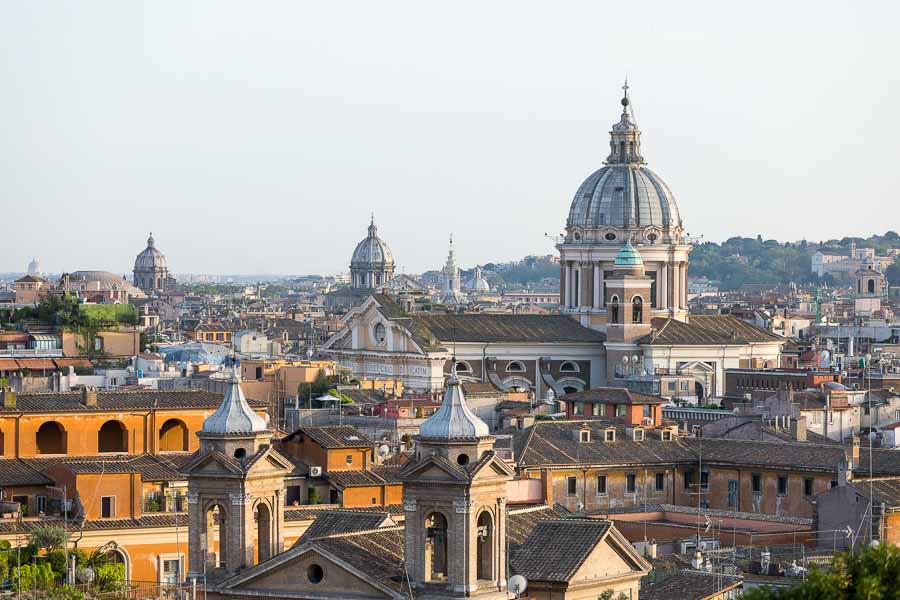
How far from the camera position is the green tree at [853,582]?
26.1 m

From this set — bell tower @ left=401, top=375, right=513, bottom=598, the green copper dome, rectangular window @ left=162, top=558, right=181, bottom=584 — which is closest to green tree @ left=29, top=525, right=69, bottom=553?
rectangular window @ left=162, top=558, right=181, bottom=584

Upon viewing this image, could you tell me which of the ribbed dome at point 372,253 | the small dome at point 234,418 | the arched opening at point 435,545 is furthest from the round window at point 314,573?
the ribbed dome at point 372,253

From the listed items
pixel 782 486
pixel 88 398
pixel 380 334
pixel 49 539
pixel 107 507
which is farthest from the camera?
pixel 380 334

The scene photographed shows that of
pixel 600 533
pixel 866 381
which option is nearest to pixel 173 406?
pixel 600 533

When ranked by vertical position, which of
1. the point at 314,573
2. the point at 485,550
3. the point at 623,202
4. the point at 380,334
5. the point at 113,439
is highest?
the point at 623,202

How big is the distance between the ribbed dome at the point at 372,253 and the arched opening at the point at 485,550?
455 ft

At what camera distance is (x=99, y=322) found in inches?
3391

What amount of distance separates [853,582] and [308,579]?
668cm

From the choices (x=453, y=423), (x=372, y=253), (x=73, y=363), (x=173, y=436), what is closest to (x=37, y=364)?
(x=73, y=363)

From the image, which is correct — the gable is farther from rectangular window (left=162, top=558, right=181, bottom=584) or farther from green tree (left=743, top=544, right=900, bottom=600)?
rectangular window (left=162, top=558, right=181, bottom=584)

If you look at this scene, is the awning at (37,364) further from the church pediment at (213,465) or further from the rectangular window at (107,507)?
the church pediment at (213,465)

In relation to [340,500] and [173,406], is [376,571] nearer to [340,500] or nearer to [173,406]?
[340,500]

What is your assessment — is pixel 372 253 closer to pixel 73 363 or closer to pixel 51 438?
pixel 73 363

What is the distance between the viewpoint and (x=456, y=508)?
30.1 m
